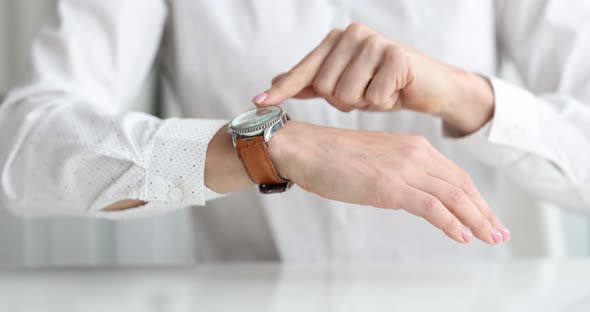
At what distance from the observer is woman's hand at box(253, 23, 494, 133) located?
0.93m

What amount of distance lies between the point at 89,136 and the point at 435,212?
1.53 ft

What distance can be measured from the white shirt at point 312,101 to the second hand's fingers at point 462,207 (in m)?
0.30

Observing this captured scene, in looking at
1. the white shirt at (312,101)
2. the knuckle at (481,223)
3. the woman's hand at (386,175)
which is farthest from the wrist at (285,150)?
the white shirt at (312,101)

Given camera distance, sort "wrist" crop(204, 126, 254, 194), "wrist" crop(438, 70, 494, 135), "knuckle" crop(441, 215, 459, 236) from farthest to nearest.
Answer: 1. "wrist" crop(438, 70, 494, 135)
2. "wrist" crop(204, 126, 254, 194)
3. "knuckle" crop(441, 215, 459, 236)

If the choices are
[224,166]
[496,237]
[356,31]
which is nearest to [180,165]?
[224,166]

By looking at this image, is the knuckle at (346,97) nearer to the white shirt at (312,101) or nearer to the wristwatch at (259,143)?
the wristwatch at (259,143)

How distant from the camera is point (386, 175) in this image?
0.82m

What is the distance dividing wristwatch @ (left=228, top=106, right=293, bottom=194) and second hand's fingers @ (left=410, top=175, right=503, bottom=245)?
0.17m

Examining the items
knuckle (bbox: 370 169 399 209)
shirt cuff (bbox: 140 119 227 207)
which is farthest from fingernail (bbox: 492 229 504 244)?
shirt cuff (bbox: 140 119 227 207)

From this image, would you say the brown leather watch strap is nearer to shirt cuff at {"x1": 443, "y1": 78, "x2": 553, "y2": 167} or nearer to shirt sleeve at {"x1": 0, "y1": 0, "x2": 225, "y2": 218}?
shirt sleeve at {"x1": 0, "y1": 0, "x2": 225, "y2": 218}

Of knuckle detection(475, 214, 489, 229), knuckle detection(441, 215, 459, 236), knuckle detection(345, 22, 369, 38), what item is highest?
knuckle detection(345, 22, 369, 38)

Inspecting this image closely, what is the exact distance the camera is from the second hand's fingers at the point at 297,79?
0.92m

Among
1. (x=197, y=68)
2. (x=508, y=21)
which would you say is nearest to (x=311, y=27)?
(x=197, y=68)

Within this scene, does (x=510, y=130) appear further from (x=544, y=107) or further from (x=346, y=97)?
(x=346, y=97)
